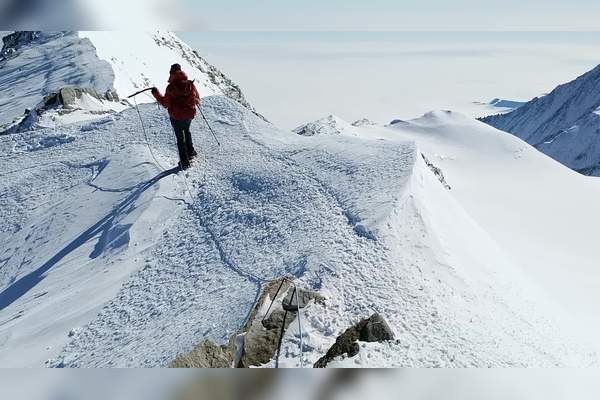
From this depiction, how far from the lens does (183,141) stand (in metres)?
11.6

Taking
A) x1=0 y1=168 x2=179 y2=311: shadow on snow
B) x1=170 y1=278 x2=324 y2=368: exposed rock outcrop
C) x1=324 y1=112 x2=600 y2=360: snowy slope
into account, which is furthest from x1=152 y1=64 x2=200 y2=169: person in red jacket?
x1=324 y1=112 x2=600 y2=360: snowy slope

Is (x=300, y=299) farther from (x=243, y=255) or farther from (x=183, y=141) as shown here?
(x=183, y=141)

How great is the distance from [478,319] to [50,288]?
6.97m

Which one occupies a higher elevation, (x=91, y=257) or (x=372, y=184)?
(x=372, y=184)

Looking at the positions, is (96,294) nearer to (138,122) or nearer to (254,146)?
(254,146)

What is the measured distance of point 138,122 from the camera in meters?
14.5

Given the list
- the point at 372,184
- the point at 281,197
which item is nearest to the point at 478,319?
the point at 372,184

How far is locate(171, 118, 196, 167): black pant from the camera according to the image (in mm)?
11406

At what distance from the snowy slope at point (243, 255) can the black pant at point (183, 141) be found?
1.30ft

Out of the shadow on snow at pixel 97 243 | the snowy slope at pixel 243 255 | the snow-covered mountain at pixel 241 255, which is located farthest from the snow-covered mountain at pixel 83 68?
the shadow on snow at pixel 97 243

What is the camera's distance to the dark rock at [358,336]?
548 centimetres

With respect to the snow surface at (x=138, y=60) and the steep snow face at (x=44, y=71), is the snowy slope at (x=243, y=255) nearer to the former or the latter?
the steep snow face at (x=44, y=71)

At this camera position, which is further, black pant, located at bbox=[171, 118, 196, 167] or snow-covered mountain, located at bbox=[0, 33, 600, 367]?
black pant, located at bbox=[171, 118, 196, 167]

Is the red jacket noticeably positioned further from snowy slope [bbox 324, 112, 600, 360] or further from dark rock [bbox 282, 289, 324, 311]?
snowy slope [bbox 324, 112, 600, 360]
